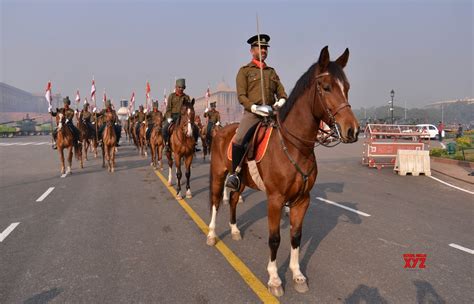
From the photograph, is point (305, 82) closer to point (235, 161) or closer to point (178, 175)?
point (235, 161)

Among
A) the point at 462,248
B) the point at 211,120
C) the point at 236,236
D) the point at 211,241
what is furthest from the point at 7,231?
the point at 211,120

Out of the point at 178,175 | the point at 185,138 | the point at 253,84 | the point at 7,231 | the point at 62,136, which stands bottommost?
the point at 7,231

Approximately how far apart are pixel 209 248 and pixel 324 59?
138 inches

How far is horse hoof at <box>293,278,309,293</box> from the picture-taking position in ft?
12.8

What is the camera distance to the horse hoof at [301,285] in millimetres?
3910

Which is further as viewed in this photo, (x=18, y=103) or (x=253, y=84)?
(x=18, y=103)

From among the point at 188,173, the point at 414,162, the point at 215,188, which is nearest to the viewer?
the point at 215,188

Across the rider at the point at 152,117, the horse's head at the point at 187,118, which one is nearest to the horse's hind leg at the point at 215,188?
the horse's head at the point at 187,118

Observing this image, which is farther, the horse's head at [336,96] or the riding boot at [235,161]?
the riding boot at [235,161]

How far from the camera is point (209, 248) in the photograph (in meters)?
5.27

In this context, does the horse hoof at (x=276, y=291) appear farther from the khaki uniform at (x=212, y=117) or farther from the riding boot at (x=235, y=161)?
the khaki uniform at (x=212, y=117)

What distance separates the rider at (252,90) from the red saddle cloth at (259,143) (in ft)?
0.45

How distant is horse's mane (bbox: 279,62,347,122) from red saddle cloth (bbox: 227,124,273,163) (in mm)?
329

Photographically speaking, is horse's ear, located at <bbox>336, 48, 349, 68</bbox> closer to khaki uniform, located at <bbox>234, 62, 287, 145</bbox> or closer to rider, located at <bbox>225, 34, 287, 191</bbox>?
rider, located at <bbox>225, 34, 287, 191</bbox>
